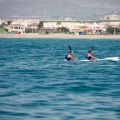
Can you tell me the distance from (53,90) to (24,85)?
2.01 m

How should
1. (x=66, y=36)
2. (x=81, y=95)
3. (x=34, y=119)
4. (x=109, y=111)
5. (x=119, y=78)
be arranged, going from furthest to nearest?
(x=66, y=36), (x=119, y=78), (x=81, y=95), (x=109, y=111), (x=34, y=119)

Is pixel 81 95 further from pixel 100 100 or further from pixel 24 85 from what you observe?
pixel 24 85

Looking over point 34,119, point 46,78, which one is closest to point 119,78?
point 46,78

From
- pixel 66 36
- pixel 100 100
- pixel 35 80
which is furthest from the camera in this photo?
pixel 66 36

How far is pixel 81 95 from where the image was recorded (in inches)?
676

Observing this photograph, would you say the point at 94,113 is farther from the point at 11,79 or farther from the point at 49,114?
the point at 11,79

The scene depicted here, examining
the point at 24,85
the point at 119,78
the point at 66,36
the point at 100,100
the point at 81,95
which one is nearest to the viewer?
the point at 100,100

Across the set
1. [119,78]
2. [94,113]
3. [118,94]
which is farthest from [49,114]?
[119,78]

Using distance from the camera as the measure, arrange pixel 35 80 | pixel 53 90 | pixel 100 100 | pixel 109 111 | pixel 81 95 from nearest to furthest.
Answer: pixel 109 111 < pixel 100 100 < pixel 81 95 < pixel 53 90 < pixel 35 80

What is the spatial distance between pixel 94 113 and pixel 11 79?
958cm

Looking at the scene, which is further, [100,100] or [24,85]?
[24,85]

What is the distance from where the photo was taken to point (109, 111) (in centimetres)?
1421

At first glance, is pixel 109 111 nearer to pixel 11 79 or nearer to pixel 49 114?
pixel 49 114

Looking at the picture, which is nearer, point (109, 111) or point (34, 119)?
point (34, 119)
